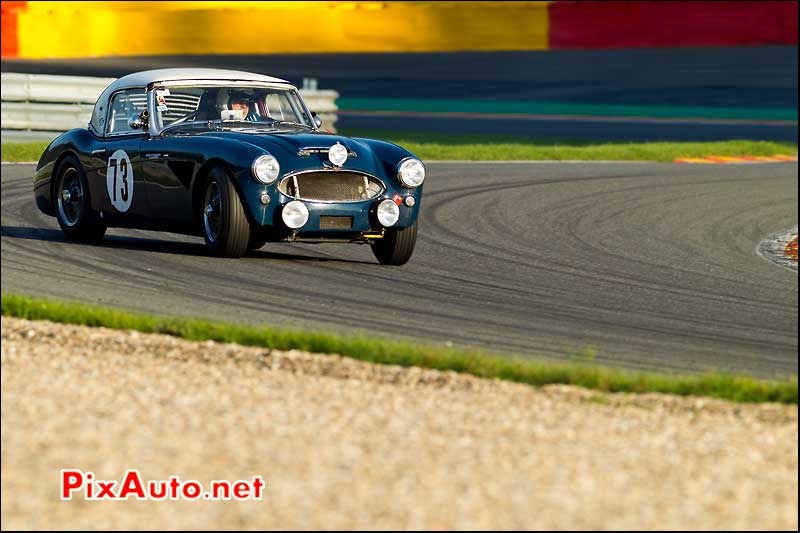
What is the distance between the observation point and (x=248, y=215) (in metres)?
8.53

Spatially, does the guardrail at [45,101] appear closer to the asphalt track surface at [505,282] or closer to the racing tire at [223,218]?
the asphalt track surface at [505,282]

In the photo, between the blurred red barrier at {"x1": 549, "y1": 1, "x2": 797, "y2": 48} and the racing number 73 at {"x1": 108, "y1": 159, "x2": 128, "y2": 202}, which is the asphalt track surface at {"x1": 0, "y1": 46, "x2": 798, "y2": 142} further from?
the racing number 73 at {"x1": 108, "y1": 159, "x2": 128, "y2": 202}

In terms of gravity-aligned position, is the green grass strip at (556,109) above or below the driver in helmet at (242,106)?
below

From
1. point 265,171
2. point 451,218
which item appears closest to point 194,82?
point 265,171

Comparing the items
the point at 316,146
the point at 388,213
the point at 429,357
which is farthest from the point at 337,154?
the point at 429,357

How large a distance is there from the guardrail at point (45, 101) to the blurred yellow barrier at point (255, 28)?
1306 centimetres

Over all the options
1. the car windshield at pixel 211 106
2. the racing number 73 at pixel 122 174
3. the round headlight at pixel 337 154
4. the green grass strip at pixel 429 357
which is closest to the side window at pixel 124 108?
the car windshield at pixel 211 106

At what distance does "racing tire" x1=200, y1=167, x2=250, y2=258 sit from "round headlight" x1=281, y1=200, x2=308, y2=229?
291 mm

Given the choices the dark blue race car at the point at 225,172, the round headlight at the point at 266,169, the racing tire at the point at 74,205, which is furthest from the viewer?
the racing tire at the point at 74,205

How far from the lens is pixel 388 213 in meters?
8.69

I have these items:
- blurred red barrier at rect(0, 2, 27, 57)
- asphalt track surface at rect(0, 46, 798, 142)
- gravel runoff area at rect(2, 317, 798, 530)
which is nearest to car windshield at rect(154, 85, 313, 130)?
gravel runoff area at rect(2, 317, 798, 530)

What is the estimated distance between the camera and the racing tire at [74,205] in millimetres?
9727

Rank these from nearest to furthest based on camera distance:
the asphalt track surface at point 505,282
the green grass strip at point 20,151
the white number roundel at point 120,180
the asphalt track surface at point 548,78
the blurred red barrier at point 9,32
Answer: the asphalt track surface at point 505,282 < the white number roundel at point 120,180 < the green grass strip at point 20,151 < the asphalt track surface at point 548,78 < the blurred red barrier at point 9,32

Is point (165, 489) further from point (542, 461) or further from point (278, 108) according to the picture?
point (278, 108)
